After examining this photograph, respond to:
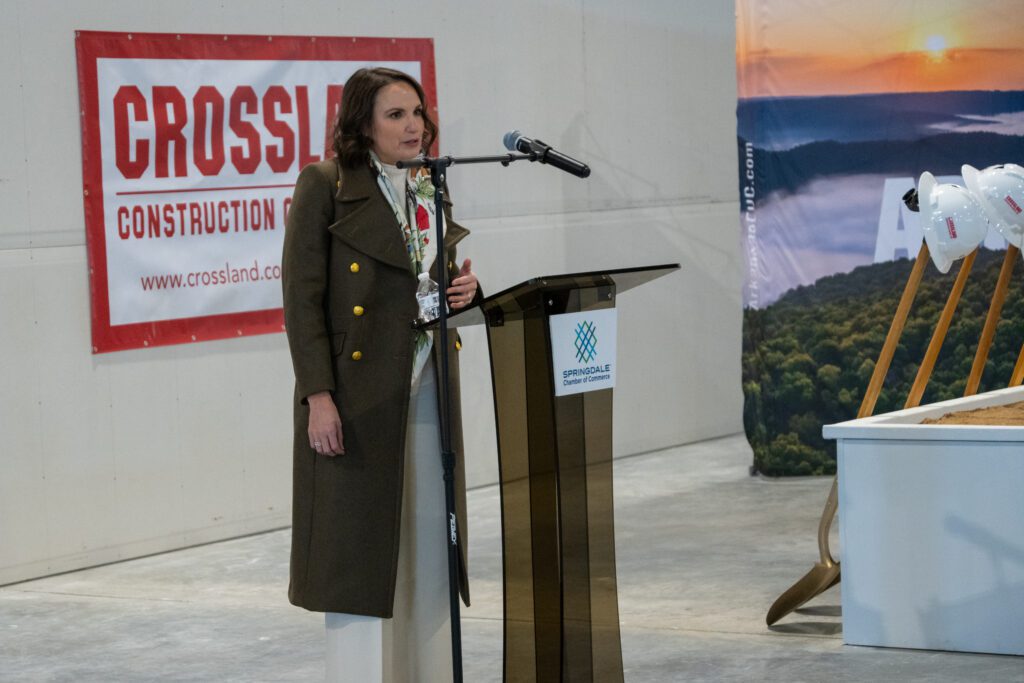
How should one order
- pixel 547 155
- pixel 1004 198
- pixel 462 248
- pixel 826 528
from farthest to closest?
pixel 462 248 < pixel 826 528 < pixel 1004 198 < pixel 547 155

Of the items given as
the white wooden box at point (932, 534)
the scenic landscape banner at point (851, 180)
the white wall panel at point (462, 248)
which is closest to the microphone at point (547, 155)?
the white wooden box at point (932, 534)

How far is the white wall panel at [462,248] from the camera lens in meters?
5.83

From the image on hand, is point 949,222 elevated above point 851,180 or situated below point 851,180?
below

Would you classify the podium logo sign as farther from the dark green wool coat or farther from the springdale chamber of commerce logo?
the dark green wool coat

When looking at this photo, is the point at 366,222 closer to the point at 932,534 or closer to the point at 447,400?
the point at 447,400

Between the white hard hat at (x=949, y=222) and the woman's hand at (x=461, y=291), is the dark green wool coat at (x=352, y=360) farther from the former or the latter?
the white hard hat at (x=949, y=222)

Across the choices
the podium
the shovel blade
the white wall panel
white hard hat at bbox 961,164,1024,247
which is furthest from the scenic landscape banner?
the podium

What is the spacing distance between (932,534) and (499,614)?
145 cm

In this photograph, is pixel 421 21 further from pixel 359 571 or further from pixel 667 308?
pixel 359 571

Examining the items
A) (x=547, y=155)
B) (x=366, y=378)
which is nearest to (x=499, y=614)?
(x=366, y=378)

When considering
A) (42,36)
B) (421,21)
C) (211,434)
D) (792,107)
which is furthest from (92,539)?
(792,107)

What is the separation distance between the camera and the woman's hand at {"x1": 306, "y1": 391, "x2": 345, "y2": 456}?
327cm

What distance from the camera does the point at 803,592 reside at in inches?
184

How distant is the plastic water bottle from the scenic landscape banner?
419 centimetres
